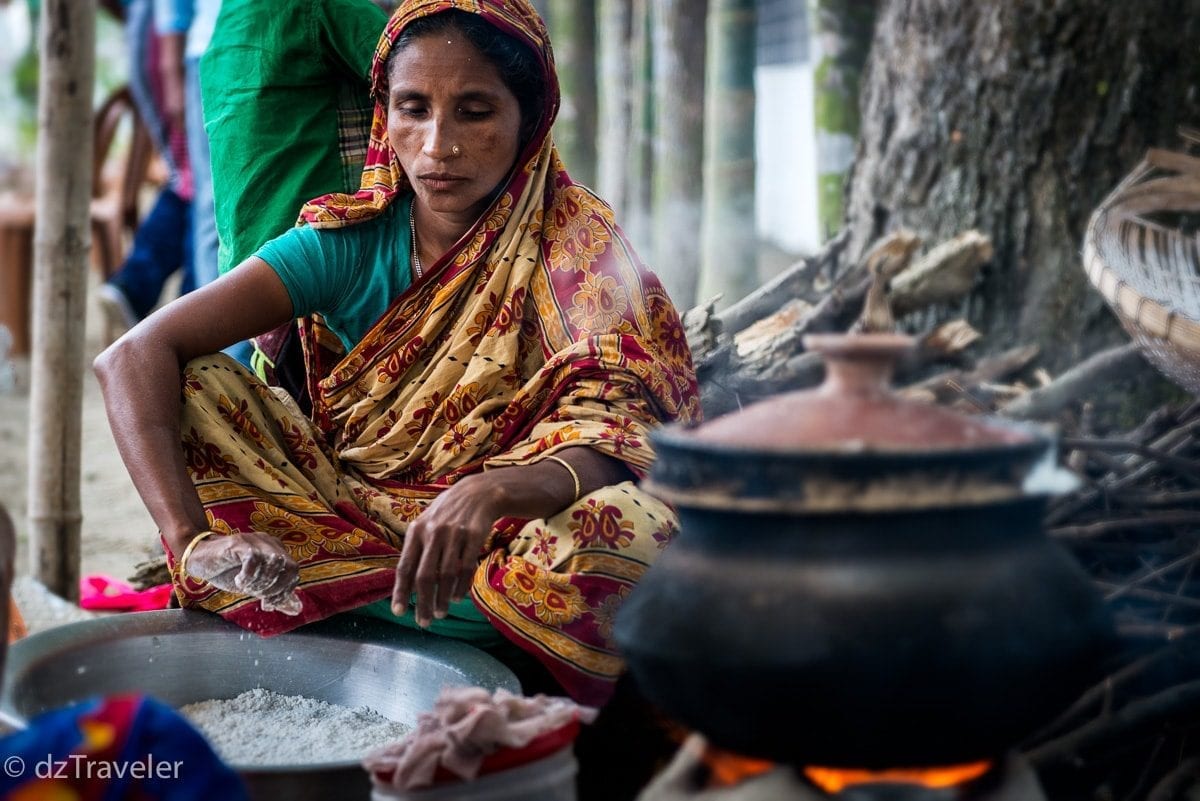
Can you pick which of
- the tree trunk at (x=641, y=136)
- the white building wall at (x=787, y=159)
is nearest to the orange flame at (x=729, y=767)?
the tree trunk at (x=641, y=136)

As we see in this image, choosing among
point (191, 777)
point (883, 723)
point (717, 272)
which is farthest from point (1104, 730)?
point (717, 272)

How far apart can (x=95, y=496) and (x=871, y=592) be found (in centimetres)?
534

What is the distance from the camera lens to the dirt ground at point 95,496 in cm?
518

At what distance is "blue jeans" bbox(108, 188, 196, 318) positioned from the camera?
273 inches

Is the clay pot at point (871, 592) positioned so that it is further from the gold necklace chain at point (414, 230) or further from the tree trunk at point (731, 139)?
the tree trunk at point (731, 139)

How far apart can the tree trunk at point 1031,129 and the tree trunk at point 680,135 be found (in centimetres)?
191

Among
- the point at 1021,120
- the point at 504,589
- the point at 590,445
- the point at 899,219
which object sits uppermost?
the point at 1021,120

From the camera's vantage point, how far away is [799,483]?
1.61 meters

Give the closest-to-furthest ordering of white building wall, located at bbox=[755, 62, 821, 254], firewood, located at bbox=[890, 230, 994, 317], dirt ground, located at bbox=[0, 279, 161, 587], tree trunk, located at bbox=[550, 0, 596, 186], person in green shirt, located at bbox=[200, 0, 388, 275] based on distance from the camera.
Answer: person in green shirt, located at bbox=[200, 0, 388, 275] < firewood, located at bbox=[890, 230, 994, 317] < dirt ground, located at bbox=[0, 279, 161, 587] < tree trunk, located at bbox=[550, 0, 596, 186] < white building wall, located at bbox=[755, 62, 821, 254]

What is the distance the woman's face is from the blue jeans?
163 inches

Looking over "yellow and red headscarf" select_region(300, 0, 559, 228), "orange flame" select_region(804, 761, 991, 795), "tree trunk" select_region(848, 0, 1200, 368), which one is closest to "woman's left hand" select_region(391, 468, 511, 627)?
"orange flame" select_region(804, 761, 991, 795)

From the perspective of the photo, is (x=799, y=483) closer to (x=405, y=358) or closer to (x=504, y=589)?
(x=504, y=589)

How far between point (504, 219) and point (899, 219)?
99.5 inches

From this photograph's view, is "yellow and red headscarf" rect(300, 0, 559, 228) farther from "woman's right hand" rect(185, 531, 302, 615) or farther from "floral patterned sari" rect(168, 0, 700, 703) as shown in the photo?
"woman's right hand" rect(185, 531, 302, 615)
